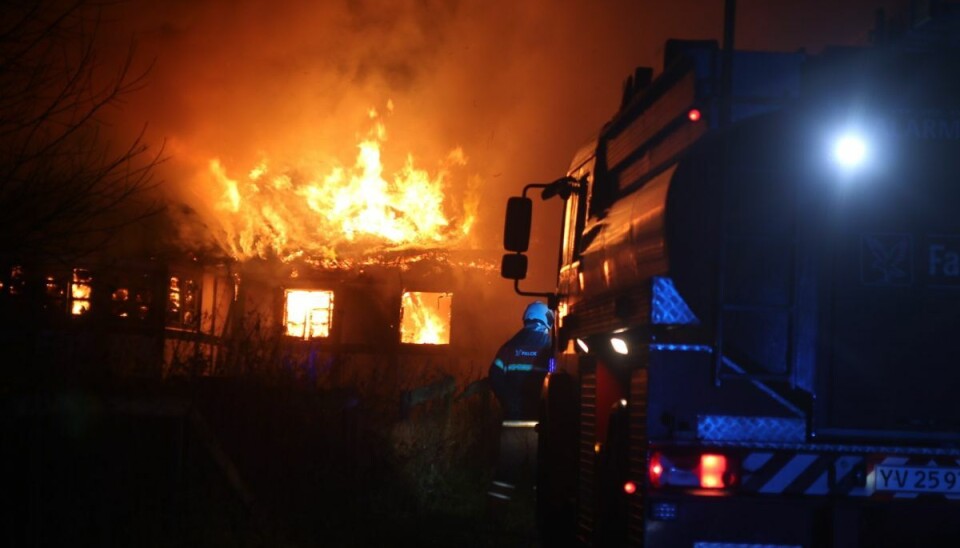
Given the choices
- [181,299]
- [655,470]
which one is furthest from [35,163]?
[181,299]

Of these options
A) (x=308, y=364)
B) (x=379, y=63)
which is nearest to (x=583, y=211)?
(x=308, y=364)

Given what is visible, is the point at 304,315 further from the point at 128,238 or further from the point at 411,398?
the point at 411,398

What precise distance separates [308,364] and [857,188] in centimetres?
791

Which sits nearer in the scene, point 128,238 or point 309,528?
point 309,528

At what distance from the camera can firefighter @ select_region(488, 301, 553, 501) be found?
9.85 m

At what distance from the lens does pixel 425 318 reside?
27688 millimetres

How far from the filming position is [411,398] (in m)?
13.1

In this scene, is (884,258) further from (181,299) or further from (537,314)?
(181,299)

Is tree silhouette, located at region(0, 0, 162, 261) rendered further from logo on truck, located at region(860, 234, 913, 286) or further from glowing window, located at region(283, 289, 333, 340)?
glowing window, located at region(283, 289, 333, 340)

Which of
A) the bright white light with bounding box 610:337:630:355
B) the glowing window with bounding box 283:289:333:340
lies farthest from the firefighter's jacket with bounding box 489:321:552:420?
the glowing window with bounding box 283:289:333:340

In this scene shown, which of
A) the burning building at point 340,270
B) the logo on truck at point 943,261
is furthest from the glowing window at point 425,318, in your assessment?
the logo on truck at point 943,261

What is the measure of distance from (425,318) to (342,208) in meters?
3.64

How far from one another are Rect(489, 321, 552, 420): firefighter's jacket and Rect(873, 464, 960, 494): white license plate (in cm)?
571

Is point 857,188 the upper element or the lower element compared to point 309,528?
upper
